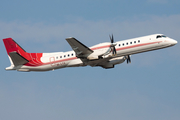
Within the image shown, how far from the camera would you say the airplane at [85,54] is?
144 feet

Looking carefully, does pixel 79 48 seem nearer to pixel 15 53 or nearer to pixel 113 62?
pixel 113 62

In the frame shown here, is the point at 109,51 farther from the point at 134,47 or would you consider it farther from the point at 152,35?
the point at 152,35

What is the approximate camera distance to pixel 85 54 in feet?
145

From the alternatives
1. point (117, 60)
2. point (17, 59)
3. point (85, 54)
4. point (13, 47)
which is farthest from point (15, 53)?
point (117, 60)

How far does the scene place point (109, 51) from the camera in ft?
143

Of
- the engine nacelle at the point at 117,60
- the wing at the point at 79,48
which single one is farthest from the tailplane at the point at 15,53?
the engine nacelle at the point at 117,60

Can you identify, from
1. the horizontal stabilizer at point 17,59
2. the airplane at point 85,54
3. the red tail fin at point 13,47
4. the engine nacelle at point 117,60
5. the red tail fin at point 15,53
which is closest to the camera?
the airplane at point 85,54

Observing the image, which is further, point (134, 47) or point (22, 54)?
→ point (22, 54)

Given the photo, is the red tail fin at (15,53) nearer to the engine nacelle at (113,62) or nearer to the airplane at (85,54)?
the airplane at (85,54)

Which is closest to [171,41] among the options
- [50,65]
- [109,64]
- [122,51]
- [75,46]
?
[122,51]

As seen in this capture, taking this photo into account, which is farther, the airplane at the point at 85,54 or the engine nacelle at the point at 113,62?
the engine nacelle at the point at 113,62

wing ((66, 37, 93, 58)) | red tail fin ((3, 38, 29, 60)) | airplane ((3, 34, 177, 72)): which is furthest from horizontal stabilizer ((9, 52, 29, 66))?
wing ((66, 37, 93, 58))

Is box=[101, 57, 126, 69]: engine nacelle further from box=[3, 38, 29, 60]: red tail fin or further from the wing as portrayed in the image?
box=[3, 38, 29, 60]: red tail fin

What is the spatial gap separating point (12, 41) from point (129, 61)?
749 inches
